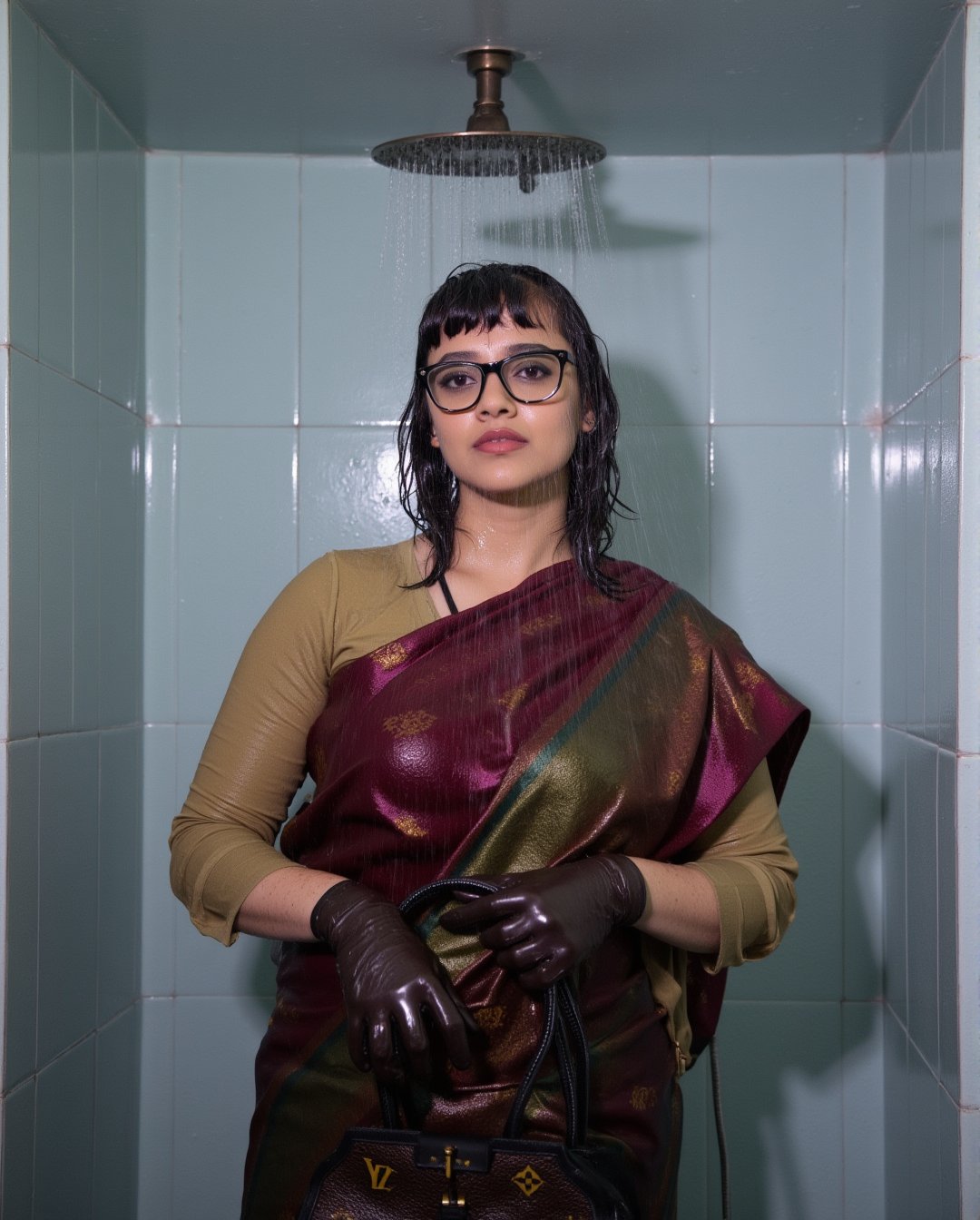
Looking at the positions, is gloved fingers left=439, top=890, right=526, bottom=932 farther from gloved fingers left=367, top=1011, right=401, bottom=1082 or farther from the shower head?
the shower head

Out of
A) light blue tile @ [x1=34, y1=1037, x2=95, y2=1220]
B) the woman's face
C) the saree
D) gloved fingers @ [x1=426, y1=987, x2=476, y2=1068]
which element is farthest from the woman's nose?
light blue tile @ [x1=34, y1=1037, x2=95, y2=1220]

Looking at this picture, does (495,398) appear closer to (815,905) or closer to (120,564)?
(120,564)

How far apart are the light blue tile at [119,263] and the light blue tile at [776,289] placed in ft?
2.72

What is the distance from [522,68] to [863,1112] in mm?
1499

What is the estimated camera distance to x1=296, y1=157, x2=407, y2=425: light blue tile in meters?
1.89

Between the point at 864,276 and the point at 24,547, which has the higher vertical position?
the point at 864,276

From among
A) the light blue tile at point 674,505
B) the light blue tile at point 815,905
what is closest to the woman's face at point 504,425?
the light blue tile at point 674,505

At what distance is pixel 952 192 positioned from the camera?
4.75 ft

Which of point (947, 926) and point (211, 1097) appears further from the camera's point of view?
point (211, 1097)

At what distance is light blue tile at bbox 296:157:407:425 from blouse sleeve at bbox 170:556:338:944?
1.93 feet

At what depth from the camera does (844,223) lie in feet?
6.18

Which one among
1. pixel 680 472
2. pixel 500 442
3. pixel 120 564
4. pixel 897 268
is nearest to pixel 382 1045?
pixel 500 442

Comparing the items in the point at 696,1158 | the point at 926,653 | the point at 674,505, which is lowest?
the point at 696,1158

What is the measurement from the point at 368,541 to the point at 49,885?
66 centimetres
